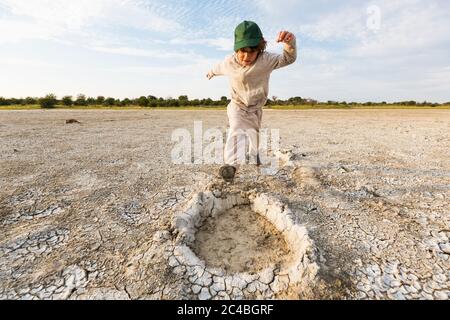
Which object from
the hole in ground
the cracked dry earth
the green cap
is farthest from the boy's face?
the hole in ground

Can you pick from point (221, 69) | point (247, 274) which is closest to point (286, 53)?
point (221, 69)

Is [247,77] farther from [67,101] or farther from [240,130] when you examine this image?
[67,101]

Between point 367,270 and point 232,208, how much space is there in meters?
1.26

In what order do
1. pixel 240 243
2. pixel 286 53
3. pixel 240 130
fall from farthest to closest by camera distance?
pixel 240 130
pixel 286 53
pixel 240 243

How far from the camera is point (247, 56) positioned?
297 cm

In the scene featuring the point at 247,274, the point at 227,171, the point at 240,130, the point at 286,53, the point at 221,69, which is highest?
the point at 286,53

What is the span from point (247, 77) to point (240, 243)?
5.63ft

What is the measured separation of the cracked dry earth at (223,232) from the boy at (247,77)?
430 mm

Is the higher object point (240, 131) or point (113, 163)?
point (240, 131)

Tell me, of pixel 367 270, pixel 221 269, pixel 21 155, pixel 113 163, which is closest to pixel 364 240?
pixel 367 270

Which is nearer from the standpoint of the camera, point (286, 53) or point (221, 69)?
point (286, 53)

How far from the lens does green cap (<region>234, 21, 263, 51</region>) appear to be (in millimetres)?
2773
